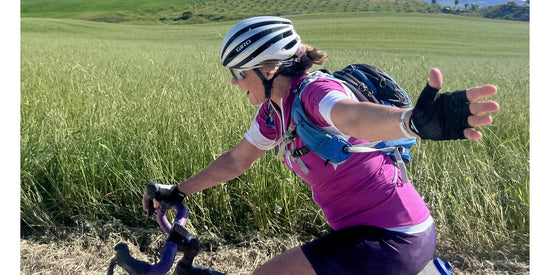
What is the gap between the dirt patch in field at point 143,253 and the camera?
10.2 ft

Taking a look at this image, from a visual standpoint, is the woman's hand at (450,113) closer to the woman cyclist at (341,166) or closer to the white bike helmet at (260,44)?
the woman cyclist at (341,166)

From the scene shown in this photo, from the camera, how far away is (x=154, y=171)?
139 inches

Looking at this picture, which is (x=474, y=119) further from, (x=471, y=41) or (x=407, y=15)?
(x=407, y=15)

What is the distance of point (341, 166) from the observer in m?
1.71

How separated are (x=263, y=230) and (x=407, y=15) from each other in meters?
50.4

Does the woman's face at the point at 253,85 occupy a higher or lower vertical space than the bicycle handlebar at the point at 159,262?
higher

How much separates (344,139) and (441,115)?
47cm

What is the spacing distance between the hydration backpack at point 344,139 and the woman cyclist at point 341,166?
1.1 inches

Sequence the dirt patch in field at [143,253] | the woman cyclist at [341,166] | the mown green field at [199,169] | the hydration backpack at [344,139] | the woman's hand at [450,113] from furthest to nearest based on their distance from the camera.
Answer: the mown green field at [199,169]
the dirt patch in field at [143,253]
the hydration backpack at [344,139]
the woman cyclist at [341,166]
the woman's hand at [450,113]

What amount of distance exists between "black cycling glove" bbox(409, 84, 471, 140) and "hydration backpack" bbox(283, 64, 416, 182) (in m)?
0.40

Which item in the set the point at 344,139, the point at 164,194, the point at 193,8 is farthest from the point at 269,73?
the point at 193,8

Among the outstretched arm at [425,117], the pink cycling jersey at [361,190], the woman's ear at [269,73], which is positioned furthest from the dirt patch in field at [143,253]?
the outstretched arm at [425,117]

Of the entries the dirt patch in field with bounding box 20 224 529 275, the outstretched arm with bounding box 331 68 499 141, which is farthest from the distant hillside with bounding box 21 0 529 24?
the outstretched arm with bounding box 331 68 499 141

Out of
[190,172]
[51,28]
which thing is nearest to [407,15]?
[51,28]
